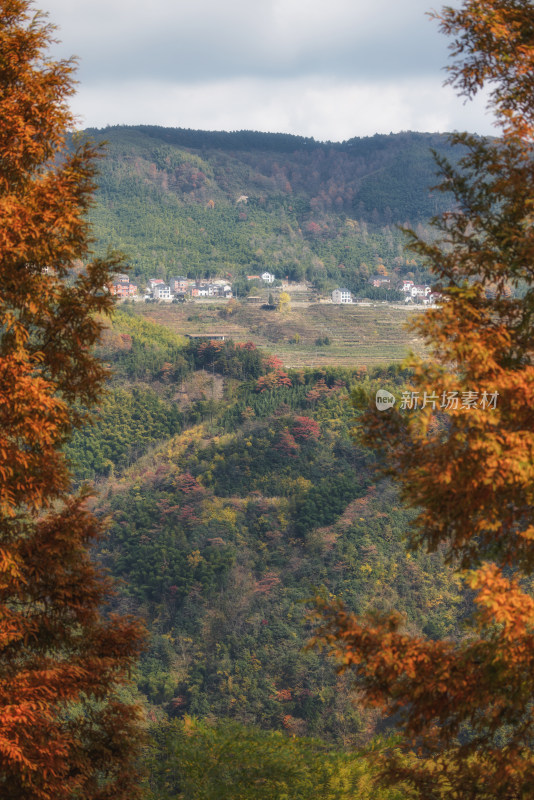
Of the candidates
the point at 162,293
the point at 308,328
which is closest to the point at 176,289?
the point at 162,293

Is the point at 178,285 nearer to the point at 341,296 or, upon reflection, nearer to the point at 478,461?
the point at 341,296

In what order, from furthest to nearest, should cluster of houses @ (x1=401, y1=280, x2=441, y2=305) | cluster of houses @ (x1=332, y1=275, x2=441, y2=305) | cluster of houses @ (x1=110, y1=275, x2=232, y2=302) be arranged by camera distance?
cluster of houses @ (x1=110, y1=275, x2=232, y2=302)
cluster of houses @ (x1=401, y1=280, x2=441, y2=305)
cluster of houses @ (x1=332, y1=275, x2=441, y2=305)

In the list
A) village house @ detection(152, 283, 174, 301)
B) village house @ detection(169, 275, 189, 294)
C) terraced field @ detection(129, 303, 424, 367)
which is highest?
village house @ detection(169, 275, 189, 294)

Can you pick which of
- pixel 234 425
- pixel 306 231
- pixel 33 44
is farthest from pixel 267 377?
pixel 306 231

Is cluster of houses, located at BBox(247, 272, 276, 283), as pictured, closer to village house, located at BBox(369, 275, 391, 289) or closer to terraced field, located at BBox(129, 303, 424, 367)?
village house, located at BBox(369, 275, 391, 289)

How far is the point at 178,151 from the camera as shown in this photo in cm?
8525

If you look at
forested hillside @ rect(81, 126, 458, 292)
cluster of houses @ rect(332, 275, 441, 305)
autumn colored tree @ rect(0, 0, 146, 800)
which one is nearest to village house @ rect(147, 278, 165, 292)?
forested hillside @ rect(81, 126, 458, 292)

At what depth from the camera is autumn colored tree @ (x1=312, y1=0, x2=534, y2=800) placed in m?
3.71

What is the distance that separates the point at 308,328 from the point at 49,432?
45189mm

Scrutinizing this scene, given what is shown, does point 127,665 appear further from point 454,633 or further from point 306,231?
point 306,231

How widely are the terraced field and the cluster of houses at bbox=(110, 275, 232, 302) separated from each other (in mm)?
2957

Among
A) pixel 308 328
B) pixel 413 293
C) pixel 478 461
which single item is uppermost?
pixel 413 293

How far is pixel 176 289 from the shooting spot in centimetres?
6069


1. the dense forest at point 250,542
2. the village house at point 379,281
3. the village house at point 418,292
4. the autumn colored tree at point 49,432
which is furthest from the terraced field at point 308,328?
the autumn colored tree at point 49,432
